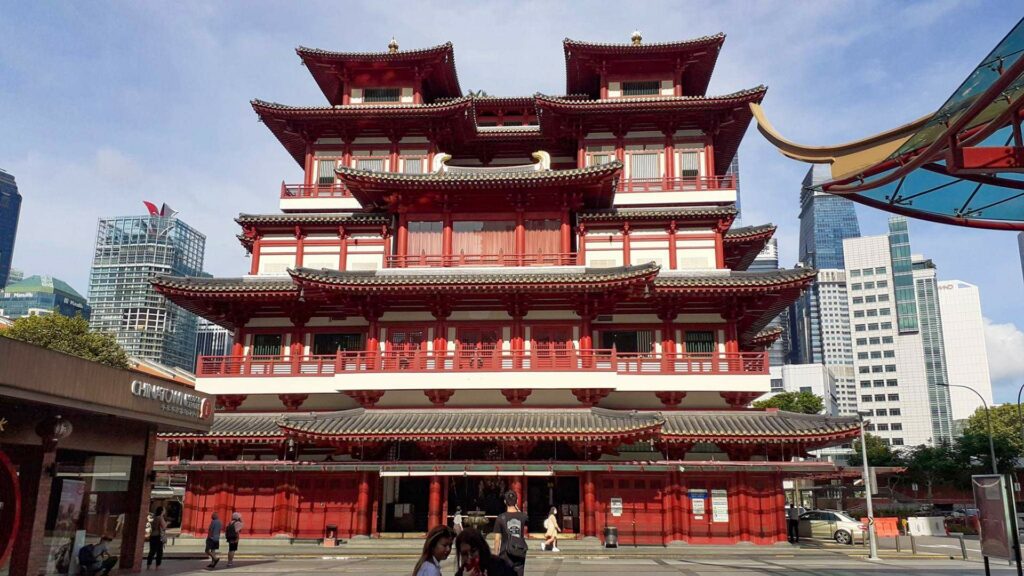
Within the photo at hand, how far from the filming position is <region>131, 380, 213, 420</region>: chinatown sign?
18000mm

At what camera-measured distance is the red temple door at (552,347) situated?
2989cm

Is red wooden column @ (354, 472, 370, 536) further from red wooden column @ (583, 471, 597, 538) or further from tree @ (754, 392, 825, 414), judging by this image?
tree @ (754, 392, 825, 414)

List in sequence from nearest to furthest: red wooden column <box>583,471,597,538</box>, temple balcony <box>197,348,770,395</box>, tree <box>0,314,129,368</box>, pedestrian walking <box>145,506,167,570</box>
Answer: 1. pedestrian walking <box>145,506,167,570</box>
2. red wooden column <box>583,471,597,538</box>
3. temple balcony <box>197,348,770,395</box>
4. tree <box>0,314,129,368</box>

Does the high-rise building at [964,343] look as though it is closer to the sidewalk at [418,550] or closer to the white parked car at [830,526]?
the white parked car at [830,526]

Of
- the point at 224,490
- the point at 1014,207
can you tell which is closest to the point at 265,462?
the point at 224,490

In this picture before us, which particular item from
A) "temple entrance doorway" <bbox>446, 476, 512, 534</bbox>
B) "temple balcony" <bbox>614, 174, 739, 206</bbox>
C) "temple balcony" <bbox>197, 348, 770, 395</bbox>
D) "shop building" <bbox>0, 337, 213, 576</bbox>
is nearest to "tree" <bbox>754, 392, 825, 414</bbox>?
"temple balcony" <bbox>614, 174, 739, 206</bbox>

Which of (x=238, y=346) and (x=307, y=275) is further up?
(x=307, y=275)

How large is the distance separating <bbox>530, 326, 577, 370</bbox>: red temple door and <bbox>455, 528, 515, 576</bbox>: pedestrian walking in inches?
845

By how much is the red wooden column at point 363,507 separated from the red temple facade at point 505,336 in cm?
13

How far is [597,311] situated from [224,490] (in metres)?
17.3

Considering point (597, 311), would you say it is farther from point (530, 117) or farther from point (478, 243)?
point (530, 117)

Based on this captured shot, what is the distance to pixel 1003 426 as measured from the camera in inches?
3051

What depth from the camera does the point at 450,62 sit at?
39.2 meters

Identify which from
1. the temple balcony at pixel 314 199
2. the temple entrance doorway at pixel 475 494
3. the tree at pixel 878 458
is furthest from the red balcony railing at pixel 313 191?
the tree at pixel 878 458
